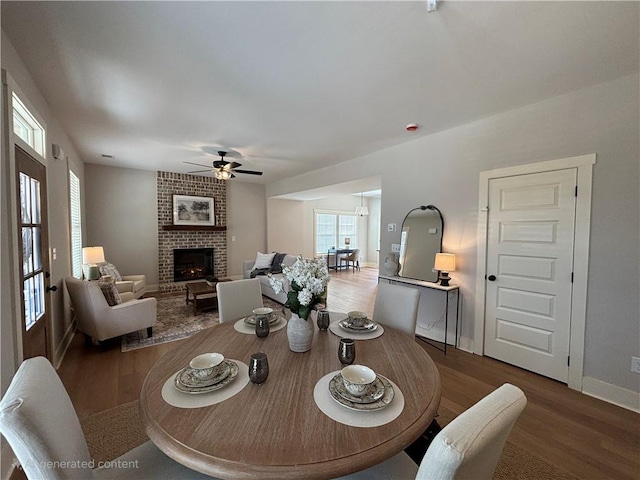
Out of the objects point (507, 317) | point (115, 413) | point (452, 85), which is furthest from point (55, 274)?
point (507, 317)

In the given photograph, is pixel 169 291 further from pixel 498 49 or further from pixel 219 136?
pixel 498 49

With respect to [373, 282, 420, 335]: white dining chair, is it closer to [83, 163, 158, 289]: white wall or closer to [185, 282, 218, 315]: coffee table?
[185, 282, 218, 315]: coffee table

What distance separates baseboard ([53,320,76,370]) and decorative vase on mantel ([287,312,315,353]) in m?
2.82

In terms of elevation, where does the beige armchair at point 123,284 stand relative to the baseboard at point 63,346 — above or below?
above

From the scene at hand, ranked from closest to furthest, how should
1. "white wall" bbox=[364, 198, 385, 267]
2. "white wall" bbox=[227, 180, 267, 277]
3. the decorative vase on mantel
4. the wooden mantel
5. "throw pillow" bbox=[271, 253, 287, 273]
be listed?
the decorative vase on mantel → "throw pillow" bbox=[271, 253, 287, 273] → the wooden mantel → "white wall" bbox=[227, 180, 267, 277] → "white wall" bbox=[364, 198, 385, 267]

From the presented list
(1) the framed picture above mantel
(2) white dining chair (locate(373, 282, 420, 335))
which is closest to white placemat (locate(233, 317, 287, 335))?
(2) white dining chair (locate(373, 282, 420, 335))

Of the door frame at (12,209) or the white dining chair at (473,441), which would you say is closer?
the white dining chair at (473,441)

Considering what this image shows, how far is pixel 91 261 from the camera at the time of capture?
4.24 meters

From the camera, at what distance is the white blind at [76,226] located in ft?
13.1

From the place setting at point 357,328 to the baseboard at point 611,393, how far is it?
6.95 feet

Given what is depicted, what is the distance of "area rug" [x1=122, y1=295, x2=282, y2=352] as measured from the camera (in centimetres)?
338

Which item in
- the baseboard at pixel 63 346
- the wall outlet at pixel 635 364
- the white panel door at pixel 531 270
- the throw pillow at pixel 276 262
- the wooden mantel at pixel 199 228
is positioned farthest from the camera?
the wooden mantel at pixel 199 228

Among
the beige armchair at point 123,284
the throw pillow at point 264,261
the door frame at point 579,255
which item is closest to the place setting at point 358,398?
the door frame at point 579,255

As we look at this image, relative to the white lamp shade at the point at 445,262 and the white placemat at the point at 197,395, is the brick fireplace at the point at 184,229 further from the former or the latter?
the white placemat at the point at 197,395
